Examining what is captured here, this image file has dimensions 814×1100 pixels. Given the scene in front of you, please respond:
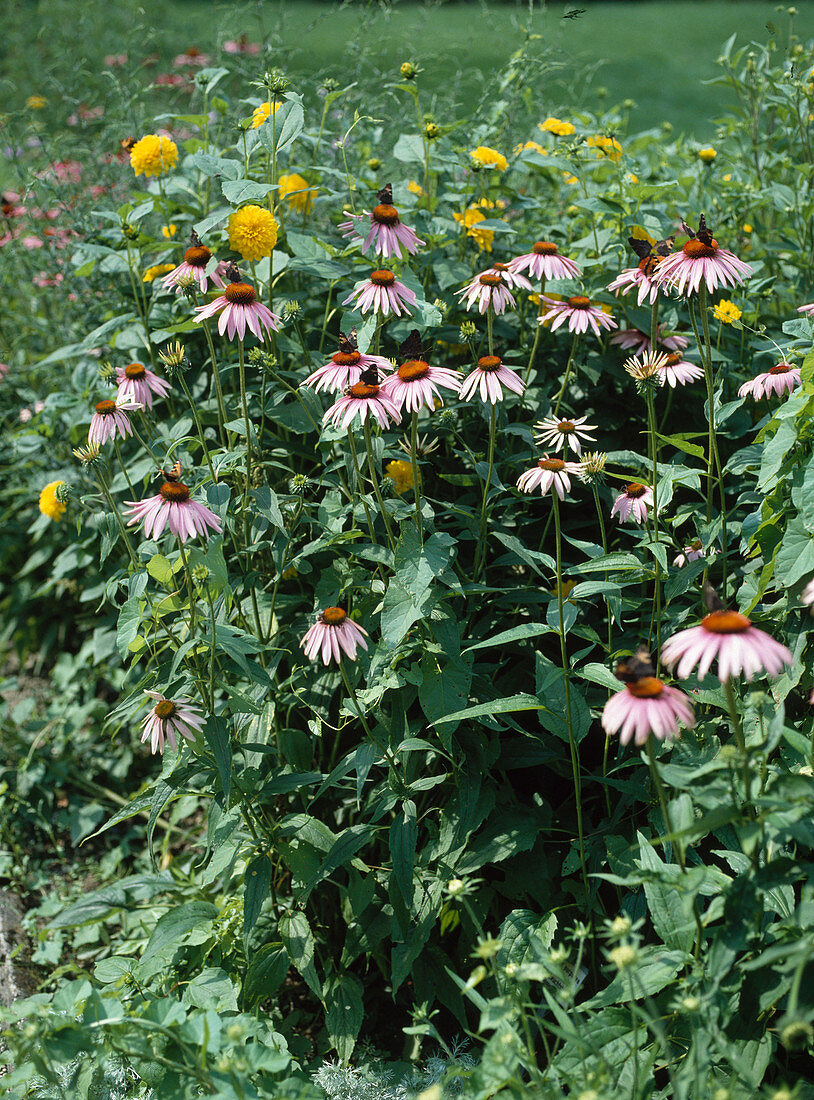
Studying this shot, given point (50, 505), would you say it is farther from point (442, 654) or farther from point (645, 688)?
point (645, 688)

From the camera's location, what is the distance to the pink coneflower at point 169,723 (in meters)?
1.72

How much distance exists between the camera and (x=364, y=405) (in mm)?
1634

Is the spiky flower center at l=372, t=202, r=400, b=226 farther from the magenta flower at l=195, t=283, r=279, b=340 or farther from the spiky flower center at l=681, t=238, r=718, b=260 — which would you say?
the spiky flower center at l=681, t=238, r=718, b=260

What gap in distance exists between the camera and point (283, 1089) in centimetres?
139

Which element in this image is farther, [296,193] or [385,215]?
[296,193]

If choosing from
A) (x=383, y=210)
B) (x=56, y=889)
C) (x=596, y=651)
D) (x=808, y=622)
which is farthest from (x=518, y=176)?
(x=56, y=889)

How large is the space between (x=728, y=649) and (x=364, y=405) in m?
0.76

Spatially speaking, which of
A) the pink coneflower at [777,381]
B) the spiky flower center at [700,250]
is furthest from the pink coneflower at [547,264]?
the pink coneflower at [777,381]

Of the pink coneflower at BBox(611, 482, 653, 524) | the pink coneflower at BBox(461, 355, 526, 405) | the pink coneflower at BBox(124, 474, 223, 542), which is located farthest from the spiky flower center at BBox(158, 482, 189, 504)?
the pink coneflower at BBox(611, 482, 653, 524)

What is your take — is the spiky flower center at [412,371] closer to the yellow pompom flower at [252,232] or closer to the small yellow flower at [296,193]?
the yellow pompom flower at [252,232]

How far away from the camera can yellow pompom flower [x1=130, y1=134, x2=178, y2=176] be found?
2.51 metres

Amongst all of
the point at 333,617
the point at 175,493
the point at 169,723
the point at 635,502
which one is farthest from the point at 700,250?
the point at 169,723

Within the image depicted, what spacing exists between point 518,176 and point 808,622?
6.70ft

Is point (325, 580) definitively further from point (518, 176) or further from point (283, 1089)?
point (518, 176)
